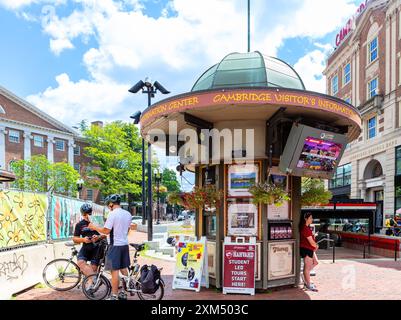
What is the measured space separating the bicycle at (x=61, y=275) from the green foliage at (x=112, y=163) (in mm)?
37193

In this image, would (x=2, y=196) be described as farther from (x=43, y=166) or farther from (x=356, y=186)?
(x=43, y=166)

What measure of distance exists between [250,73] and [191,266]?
4.11m

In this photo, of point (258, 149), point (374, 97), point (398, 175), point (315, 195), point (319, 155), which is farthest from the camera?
point (374, 97)

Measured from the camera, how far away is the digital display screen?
25.2 feet

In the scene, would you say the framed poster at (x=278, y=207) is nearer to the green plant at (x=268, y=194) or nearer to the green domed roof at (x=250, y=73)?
the green plant at (x=268, y=194)

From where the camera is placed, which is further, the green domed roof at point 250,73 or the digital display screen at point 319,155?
the green domed roof at point 250,73

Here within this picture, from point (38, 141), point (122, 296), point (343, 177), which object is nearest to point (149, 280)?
point (122, 296)

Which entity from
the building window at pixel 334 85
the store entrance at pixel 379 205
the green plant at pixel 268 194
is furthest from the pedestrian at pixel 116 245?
the building window at pixel 334 85

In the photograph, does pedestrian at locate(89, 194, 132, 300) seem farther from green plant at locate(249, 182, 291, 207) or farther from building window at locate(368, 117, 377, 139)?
building window at locate(368, 117, 377, 139)

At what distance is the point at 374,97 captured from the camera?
101ft

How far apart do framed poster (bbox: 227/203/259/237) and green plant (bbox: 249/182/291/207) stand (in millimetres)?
492

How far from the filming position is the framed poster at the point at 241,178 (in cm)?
814

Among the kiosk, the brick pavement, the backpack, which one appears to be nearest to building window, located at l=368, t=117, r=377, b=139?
the brick pavement

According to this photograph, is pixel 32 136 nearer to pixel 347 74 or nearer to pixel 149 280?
pixel 347 74
